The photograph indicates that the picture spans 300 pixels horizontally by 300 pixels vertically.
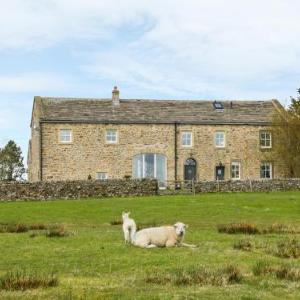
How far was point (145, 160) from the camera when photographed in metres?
58.4

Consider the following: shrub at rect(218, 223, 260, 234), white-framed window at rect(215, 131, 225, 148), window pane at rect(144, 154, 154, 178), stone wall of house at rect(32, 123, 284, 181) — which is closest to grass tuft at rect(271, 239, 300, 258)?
shrub at rect(218, 223, 260, 234)

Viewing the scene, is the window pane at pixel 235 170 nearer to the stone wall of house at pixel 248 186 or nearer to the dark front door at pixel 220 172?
the dark front door at pixel 220 172

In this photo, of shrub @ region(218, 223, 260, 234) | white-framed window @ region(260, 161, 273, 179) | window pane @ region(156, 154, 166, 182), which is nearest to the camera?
shrub @ region(218, 223, 260, 234)

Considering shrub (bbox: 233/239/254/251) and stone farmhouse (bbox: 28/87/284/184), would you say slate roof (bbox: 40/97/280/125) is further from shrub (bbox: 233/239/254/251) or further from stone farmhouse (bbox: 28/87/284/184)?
shrub (bbox: 233/239/254/251)

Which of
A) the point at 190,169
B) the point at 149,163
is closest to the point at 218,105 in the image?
the point at 190,169

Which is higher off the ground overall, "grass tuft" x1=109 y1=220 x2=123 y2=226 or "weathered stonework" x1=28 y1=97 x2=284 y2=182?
"weathered stonework" x1=28 y1=97 x2=284 y2=182

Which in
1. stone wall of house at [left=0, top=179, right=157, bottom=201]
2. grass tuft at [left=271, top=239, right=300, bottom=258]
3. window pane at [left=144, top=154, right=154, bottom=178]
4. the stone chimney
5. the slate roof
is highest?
the stone chimney

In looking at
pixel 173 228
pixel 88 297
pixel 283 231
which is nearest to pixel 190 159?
pixel 283 231

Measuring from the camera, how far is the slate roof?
58031 millimetres

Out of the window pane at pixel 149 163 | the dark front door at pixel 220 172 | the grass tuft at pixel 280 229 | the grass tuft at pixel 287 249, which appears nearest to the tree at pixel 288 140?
the dark front door at pixel 220 172

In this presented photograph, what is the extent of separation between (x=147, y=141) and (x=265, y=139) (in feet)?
36.6

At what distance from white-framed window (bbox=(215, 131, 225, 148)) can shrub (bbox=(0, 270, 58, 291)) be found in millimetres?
49388

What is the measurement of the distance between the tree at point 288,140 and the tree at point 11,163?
49476 millimetres

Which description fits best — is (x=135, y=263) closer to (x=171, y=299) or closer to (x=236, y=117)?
(x=171, y=299)
